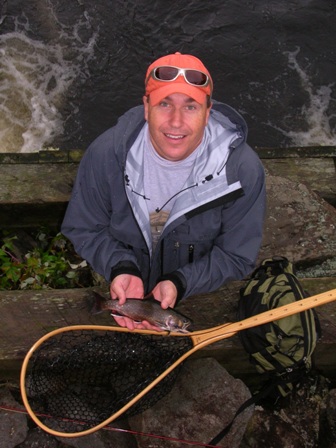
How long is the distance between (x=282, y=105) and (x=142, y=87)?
9.46 ft

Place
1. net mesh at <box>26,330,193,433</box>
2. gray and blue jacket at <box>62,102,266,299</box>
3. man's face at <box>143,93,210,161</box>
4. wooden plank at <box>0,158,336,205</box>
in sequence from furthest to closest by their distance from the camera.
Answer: wooden plank at <box>0,158,336,205</box> → net mesh at <box>26,330,193,433</box> → gray and blue jacket at <box>62,102,266,299</box> → man's face at <box>143,93,210,161</box>

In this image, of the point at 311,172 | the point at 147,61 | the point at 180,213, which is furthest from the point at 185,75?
the point at 147,61

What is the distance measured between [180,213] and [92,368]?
1665 mm

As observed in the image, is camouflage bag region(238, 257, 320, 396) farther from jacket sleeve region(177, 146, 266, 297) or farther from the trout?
the trout

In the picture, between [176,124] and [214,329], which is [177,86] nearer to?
[176,124]

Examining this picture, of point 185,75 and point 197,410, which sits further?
point 197,410

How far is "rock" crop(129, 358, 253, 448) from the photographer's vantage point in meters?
4.36

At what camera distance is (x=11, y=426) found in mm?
4398

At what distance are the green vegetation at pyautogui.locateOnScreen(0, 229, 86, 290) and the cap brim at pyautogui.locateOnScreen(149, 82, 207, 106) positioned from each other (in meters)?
2.83

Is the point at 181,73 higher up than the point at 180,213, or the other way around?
the point at 181,73

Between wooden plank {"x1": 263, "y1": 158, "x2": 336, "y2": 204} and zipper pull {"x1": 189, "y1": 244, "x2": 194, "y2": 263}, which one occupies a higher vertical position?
wooden plank {"x1": 263, "y1": 158, "x2": 336, "y2": 204}

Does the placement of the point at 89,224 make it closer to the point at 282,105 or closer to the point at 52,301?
the point at 52,301

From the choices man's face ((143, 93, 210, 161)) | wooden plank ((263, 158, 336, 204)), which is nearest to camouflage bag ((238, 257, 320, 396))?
man's face ((143, 93, 210, 161))

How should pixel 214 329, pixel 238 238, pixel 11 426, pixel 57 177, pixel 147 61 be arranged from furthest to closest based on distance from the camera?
pixel 147 61 → pixel 57 177 → pixel 11 426 → pixel 214 329 → pixel 238 238
